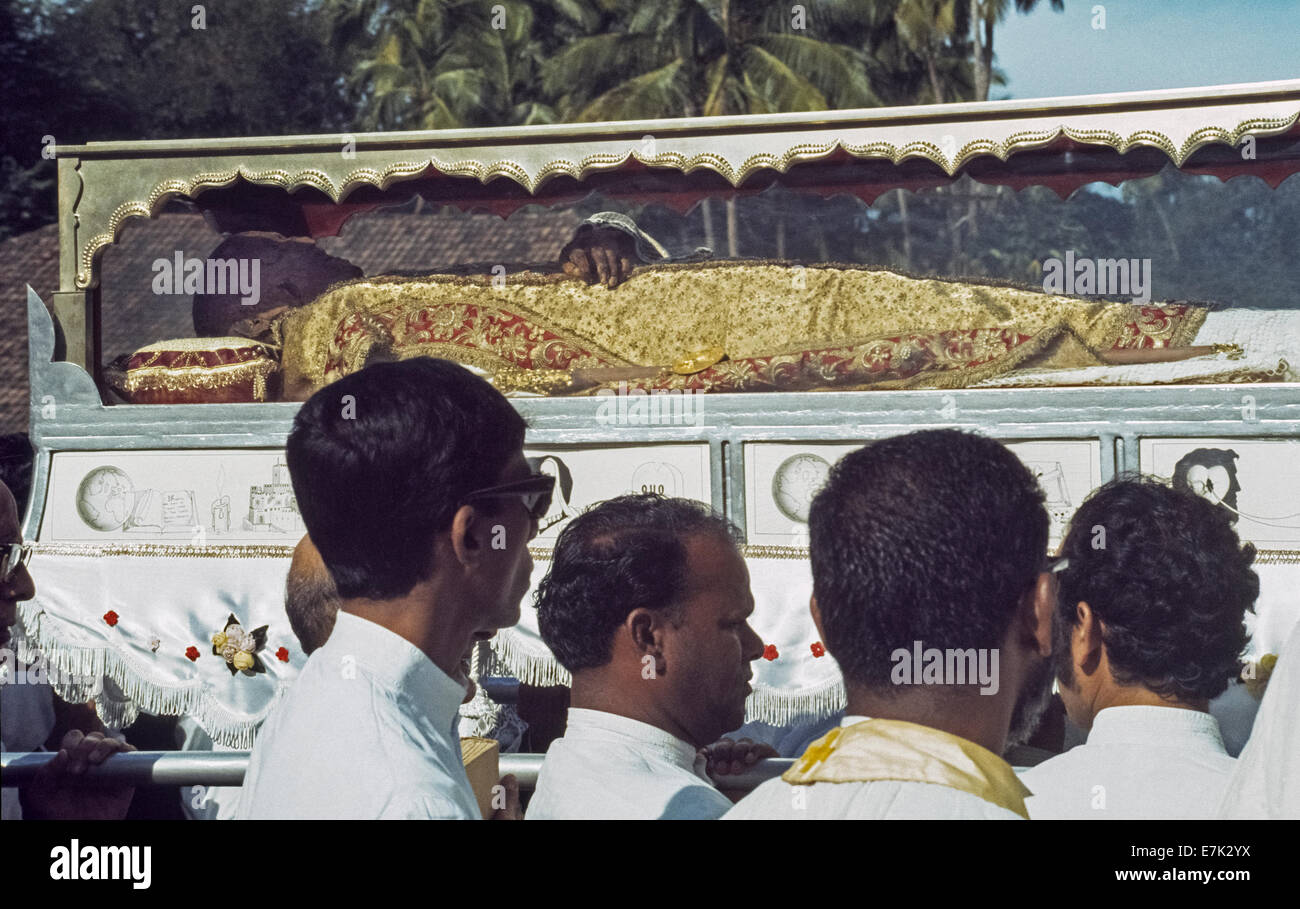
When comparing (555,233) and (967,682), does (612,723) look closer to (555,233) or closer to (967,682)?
(967,682)

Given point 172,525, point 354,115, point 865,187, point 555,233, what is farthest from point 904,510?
point 354,115

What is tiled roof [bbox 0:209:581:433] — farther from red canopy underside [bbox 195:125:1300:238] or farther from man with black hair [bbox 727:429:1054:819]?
man with black hair [bbox 727:429:1054:819]

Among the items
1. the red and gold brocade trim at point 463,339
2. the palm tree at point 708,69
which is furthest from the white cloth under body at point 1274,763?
the palm tree at point 708,69

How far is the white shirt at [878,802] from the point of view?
1806 millimetres

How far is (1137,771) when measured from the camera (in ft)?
Result: 8.49

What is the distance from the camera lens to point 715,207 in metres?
6.51

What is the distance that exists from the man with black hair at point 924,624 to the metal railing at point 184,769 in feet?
2.99

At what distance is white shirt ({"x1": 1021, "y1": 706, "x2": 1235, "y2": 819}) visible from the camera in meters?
2.57

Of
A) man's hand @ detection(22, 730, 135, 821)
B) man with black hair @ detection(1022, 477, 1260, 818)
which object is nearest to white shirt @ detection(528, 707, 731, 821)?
man with black hair @ detection(1022, 477, 1260, 818)

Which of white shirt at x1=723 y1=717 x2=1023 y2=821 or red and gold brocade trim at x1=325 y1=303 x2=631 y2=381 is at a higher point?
red and gold brocade trim at x1=325 y1=303 x2=631 y2=381

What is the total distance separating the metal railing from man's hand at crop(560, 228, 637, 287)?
2272mm

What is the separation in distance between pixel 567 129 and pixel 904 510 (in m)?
2.67

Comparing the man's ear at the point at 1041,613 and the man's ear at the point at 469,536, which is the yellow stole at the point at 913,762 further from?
the man's ear at the point at 469,536

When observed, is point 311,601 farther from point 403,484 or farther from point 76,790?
point 403,484
